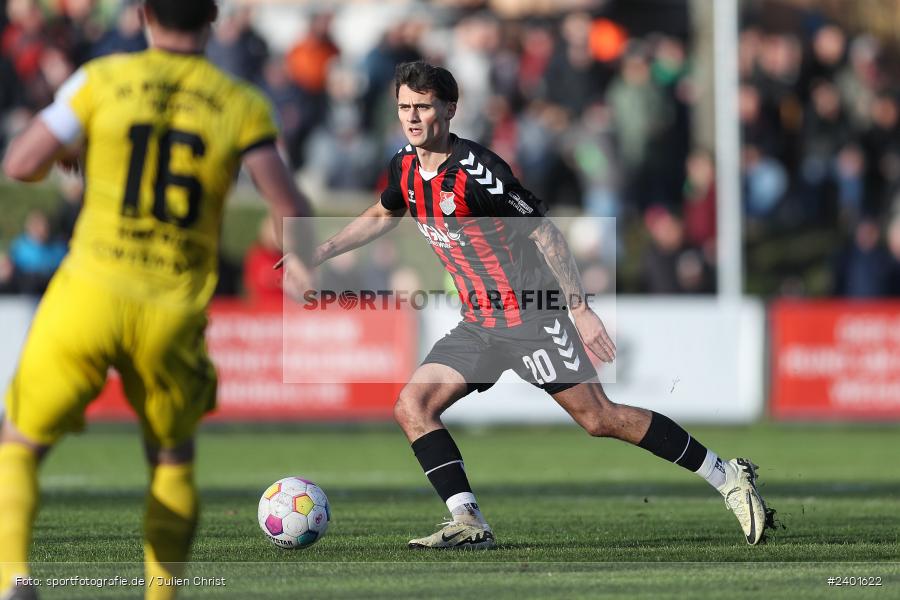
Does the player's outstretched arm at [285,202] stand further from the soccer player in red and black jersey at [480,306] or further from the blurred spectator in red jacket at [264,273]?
the blurred spectator in red jacket at [264,273]

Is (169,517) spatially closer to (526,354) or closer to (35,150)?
(35,150)

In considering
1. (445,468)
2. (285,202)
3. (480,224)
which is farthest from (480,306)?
(285,202)

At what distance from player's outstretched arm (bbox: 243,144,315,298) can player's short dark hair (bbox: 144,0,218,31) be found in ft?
1.63

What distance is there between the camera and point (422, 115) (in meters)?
8.16

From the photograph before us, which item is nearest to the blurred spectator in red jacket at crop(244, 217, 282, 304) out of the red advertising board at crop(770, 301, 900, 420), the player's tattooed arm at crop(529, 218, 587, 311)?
the red advertising board at crop(770, 301, 900, 420)

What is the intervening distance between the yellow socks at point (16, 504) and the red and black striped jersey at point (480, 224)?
10.6ft

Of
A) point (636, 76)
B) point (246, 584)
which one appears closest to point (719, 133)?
point (636, 76)

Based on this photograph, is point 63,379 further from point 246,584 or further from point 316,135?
point 316,135

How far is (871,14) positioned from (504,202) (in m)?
21.1

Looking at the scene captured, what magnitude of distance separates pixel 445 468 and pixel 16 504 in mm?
3231

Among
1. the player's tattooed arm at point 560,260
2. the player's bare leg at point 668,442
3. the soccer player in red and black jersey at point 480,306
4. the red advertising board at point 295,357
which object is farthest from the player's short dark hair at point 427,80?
the red advertising board at point 295,357

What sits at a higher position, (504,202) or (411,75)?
(411,75)

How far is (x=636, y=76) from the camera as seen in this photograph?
2105 centimetres

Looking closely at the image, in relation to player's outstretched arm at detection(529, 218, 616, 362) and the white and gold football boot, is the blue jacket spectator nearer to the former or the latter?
player's outstretched arm at detection(529, 218, 616, 362)
